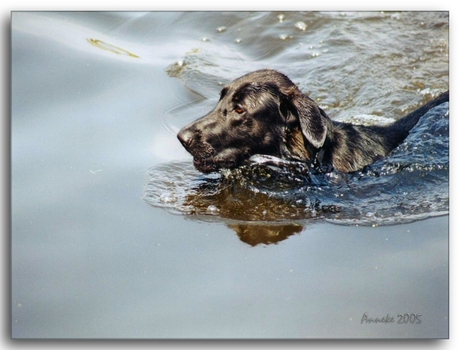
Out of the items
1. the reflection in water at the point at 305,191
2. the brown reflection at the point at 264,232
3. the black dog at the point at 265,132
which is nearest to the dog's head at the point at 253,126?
the black dog at the point at 265,132

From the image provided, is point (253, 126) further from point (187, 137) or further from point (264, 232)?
point (264, 232)

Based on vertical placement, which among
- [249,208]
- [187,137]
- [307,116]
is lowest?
[249,208]

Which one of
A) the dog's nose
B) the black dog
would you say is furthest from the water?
the dog's nose

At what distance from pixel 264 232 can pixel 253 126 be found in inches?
35.9

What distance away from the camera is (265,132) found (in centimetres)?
532

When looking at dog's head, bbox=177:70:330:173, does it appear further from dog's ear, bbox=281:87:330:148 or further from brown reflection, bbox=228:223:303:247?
brown reflection, bbox=228:223:303:247

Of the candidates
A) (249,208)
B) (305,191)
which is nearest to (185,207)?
(249,208)

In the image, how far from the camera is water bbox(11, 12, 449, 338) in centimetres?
421

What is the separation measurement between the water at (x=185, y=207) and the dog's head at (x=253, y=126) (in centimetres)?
17

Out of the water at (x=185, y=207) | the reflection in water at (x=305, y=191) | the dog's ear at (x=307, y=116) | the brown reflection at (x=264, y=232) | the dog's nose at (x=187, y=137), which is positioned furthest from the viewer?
the dog's nose at (x=187, y=137)

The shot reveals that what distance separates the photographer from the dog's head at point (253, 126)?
5.23 metres

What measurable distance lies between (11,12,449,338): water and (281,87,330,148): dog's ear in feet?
1.28

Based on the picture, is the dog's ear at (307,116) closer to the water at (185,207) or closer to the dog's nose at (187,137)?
the water at (185,207)

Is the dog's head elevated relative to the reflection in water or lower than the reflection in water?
elevated
